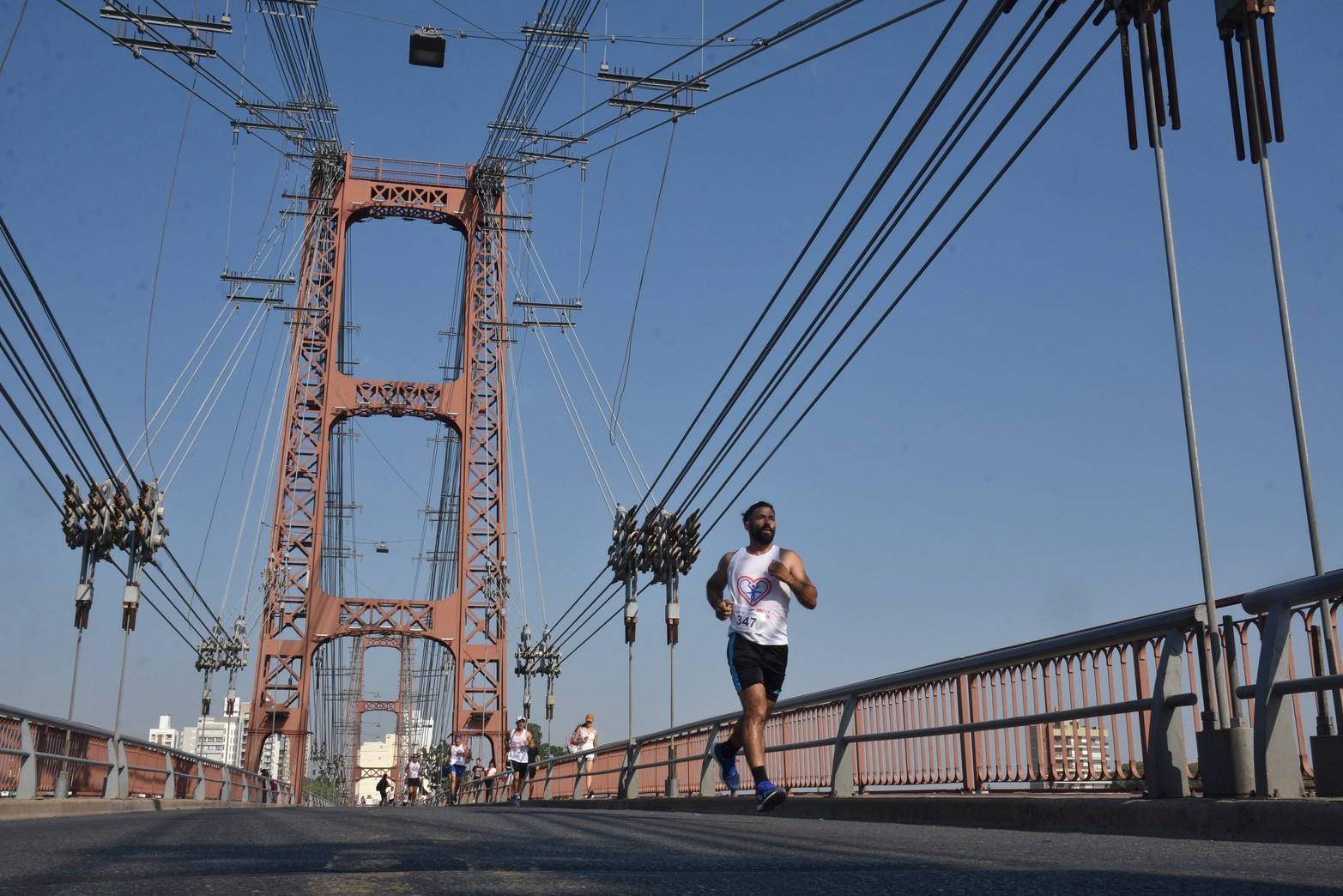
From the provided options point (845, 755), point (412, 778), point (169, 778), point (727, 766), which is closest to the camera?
point (727, 766)

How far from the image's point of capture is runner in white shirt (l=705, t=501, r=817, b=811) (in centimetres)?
792

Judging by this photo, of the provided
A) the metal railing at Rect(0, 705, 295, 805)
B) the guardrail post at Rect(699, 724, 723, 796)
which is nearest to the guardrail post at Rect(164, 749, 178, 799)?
the metal railing at Rect(0, 705, 295, 805)

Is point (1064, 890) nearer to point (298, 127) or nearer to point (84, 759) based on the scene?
point (84, 759)

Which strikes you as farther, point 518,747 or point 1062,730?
point 518,747

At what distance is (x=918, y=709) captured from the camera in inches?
406

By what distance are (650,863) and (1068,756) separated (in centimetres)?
470

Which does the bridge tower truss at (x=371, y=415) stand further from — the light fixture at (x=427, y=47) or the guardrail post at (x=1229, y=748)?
the guardrail post at (x=1229, y=748)

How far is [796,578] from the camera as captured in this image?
785 centimetres

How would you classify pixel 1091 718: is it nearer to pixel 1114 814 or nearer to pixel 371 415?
pixel 1114 814

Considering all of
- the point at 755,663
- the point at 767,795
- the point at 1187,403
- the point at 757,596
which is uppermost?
the point at 1187,403

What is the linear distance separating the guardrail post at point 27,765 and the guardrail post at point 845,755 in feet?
26.6

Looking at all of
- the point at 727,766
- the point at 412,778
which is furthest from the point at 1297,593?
the point at 412,778

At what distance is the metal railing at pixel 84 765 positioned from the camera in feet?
42.8

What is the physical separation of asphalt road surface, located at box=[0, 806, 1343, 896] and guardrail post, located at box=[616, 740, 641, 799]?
1217 centimetres
